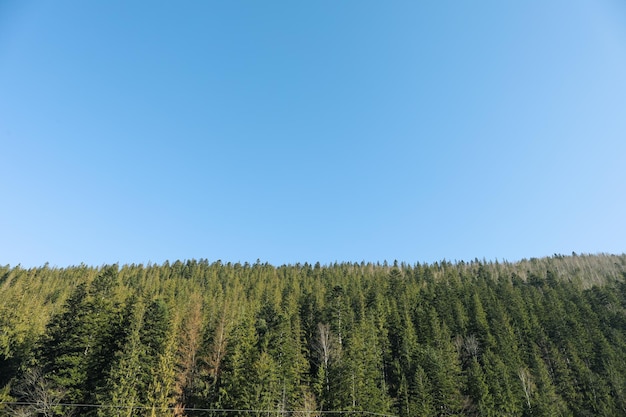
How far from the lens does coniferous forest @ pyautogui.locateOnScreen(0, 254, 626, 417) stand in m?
43.1

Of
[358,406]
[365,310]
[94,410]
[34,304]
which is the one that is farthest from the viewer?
[34,304]

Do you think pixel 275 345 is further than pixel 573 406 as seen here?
No

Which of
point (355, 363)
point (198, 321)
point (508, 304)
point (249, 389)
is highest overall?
point (508, 304)

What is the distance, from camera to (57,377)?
41.5 m

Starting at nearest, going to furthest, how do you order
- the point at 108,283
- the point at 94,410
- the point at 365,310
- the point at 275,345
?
the point at 94,410, the point at 275,345, the point at 108,283, the point at 365,310

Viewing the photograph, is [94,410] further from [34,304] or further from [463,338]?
[463,338]

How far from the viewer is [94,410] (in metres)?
39.7

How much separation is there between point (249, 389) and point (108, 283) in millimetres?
46291

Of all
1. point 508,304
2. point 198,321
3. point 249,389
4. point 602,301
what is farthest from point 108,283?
point 602,301

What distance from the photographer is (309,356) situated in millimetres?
69250

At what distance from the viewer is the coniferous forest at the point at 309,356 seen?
43.1 metres

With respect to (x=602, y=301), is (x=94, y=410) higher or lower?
lower

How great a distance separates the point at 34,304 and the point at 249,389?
77828 mm

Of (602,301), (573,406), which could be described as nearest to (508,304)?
(573,406)
